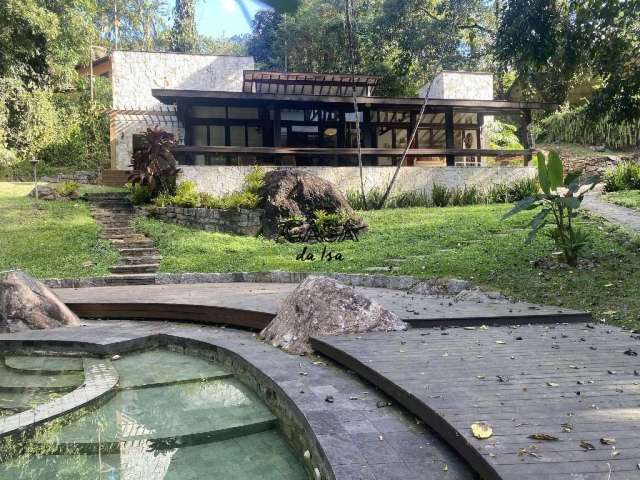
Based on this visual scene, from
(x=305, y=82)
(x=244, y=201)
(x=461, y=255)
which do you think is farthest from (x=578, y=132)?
(x=461, y=255)

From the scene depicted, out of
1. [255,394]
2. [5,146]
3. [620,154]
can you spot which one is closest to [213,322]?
[255,394]

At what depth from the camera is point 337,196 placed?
13.4m

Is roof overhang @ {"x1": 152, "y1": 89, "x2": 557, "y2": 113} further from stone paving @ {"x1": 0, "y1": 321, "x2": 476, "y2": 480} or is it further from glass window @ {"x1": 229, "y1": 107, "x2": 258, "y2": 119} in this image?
stone paving @ {"x1": 0, "y1": 321, "x2": 476, "y2": 480}

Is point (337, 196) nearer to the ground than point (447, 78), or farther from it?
nearer to the ground

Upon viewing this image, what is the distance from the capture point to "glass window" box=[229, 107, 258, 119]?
70.0 feet

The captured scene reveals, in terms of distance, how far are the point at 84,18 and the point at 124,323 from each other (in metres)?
21.0

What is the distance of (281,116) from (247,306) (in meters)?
16.4

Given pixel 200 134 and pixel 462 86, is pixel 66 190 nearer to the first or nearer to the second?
pixel 200 134

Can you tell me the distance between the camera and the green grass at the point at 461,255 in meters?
6.46

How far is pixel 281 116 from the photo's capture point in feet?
70.0

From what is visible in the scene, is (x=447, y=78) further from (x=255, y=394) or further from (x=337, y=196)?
(x=255, y=394)

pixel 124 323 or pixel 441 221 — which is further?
pixel 441 221

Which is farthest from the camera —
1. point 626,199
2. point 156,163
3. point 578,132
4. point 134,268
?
point 578,132

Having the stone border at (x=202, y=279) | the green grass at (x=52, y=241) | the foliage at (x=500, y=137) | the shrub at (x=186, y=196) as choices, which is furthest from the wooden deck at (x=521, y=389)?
the foliage at (x=500, y=137)
